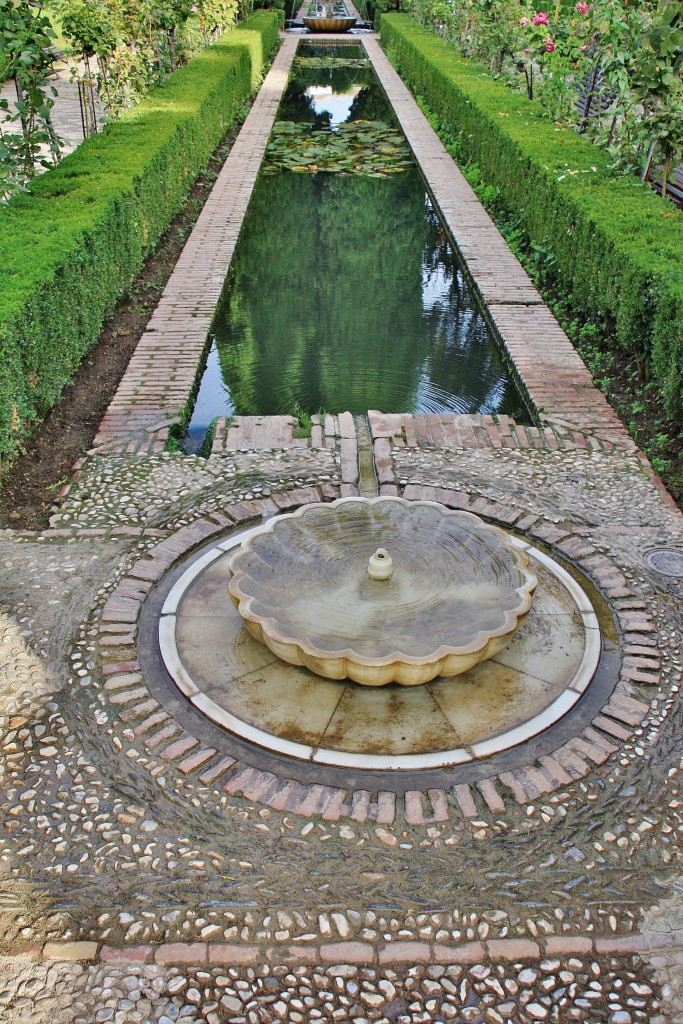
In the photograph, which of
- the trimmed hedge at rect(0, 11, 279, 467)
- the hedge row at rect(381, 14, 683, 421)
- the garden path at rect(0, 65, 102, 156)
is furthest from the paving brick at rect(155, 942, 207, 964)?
the garden path at rect(0, 65, 102, 156)

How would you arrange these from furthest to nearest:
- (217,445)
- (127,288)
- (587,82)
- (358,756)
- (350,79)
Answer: (350,79)
(587,82)
(127,288)
(217,445)
(358,756)

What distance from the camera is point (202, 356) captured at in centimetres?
730

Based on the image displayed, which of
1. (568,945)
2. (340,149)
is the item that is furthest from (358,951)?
(340,149)

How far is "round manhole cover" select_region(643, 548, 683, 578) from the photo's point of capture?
4719 millimetres

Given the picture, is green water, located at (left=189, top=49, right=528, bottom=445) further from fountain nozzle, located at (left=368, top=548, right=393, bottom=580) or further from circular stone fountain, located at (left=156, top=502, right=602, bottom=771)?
fountain nozzle, located at (left=368, top=548, right=393, bottom=580)

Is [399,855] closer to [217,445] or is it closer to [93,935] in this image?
[93,935]

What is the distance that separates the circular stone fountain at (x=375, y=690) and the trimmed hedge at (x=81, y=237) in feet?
7.17

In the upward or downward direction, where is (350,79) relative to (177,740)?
upward

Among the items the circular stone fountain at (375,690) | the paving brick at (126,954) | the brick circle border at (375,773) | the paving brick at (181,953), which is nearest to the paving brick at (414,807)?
the brick circle border at (375,773)

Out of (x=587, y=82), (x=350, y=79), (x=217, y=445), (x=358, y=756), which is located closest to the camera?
(x=358, y=756)

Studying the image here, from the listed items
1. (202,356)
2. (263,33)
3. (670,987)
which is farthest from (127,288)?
(263,33)

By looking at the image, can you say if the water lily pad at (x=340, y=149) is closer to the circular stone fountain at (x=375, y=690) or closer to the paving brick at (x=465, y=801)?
the circular stone fountain at (x=375, y=690)

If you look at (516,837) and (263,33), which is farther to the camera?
(263,33)

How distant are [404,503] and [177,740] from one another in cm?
195
